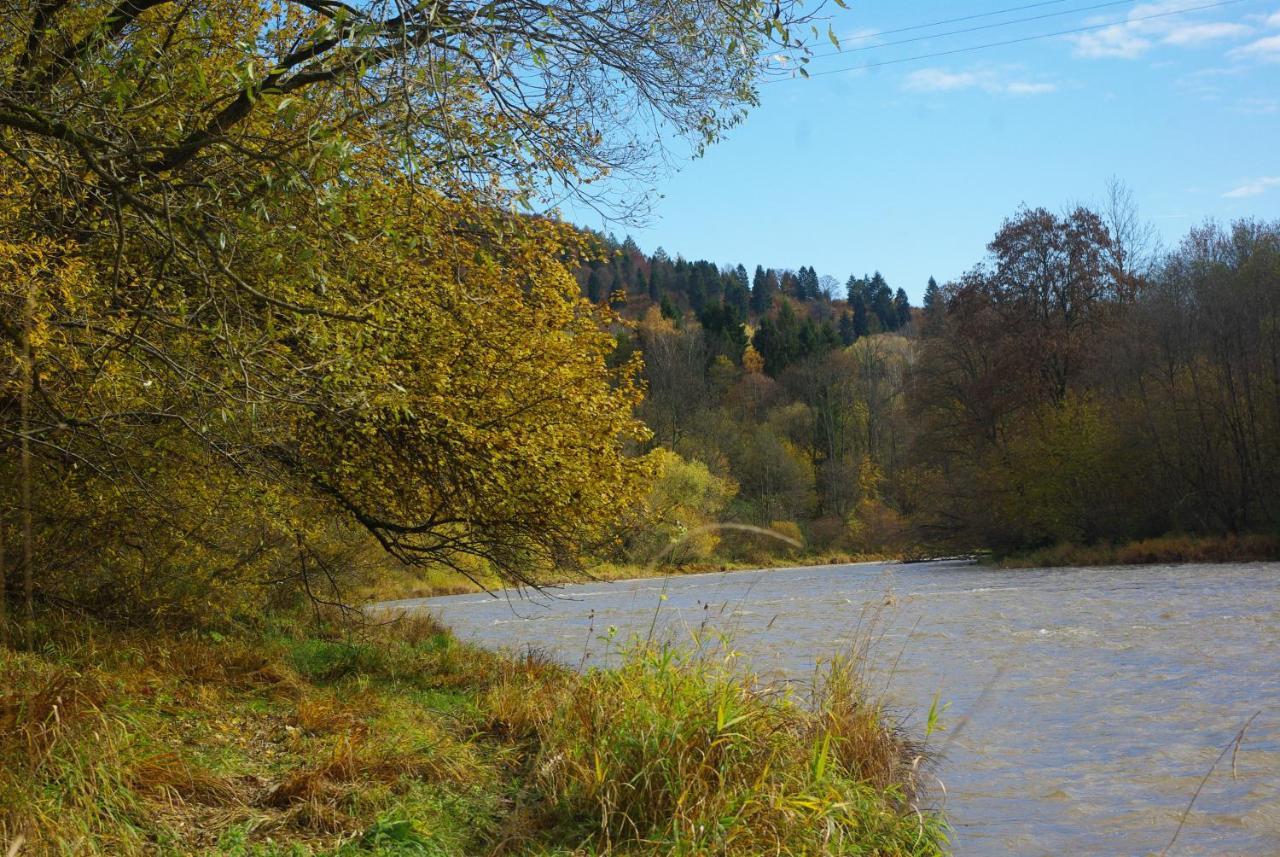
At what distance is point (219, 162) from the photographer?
22.0 feet

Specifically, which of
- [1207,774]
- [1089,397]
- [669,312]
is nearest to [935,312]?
[1089,397]

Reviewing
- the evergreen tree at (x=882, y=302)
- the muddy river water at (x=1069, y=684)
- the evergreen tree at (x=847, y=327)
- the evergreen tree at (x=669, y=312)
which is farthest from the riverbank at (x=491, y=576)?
the evergreen tree at (x=882, y=302)

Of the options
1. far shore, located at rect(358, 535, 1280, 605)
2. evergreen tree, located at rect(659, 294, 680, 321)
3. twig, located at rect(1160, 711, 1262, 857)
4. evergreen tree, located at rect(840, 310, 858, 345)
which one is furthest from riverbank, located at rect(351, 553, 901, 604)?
evergreen tree, located at rect(840, 310, 858, 345)

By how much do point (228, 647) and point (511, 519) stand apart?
282 cm

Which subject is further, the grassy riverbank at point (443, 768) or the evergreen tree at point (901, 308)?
the evergreen tree at point (901, 308)

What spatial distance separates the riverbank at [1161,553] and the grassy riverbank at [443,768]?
27.7 meters

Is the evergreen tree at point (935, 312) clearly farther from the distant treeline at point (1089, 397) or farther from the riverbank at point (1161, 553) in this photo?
the riverbank at point (1161, 553)

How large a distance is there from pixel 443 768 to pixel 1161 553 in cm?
3214

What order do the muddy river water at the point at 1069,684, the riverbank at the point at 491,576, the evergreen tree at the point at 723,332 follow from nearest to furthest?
the muddy river water at the point at 1069,684
the riverbank at the point at 491,576
the evergreen tree at the point at 723,332

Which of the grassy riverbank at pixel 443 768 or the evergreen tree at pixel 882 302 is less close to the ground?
the evergreen tree at pixel 882 302

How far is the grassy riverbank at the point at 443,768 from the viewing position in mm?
4969

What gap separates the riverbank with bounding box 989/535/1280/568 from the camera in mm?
31984

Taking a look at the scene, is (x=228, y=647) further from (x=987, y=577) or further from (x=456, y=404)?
(x=987, y=577)

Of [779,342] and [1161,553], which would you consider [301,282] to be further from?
[779,342]
